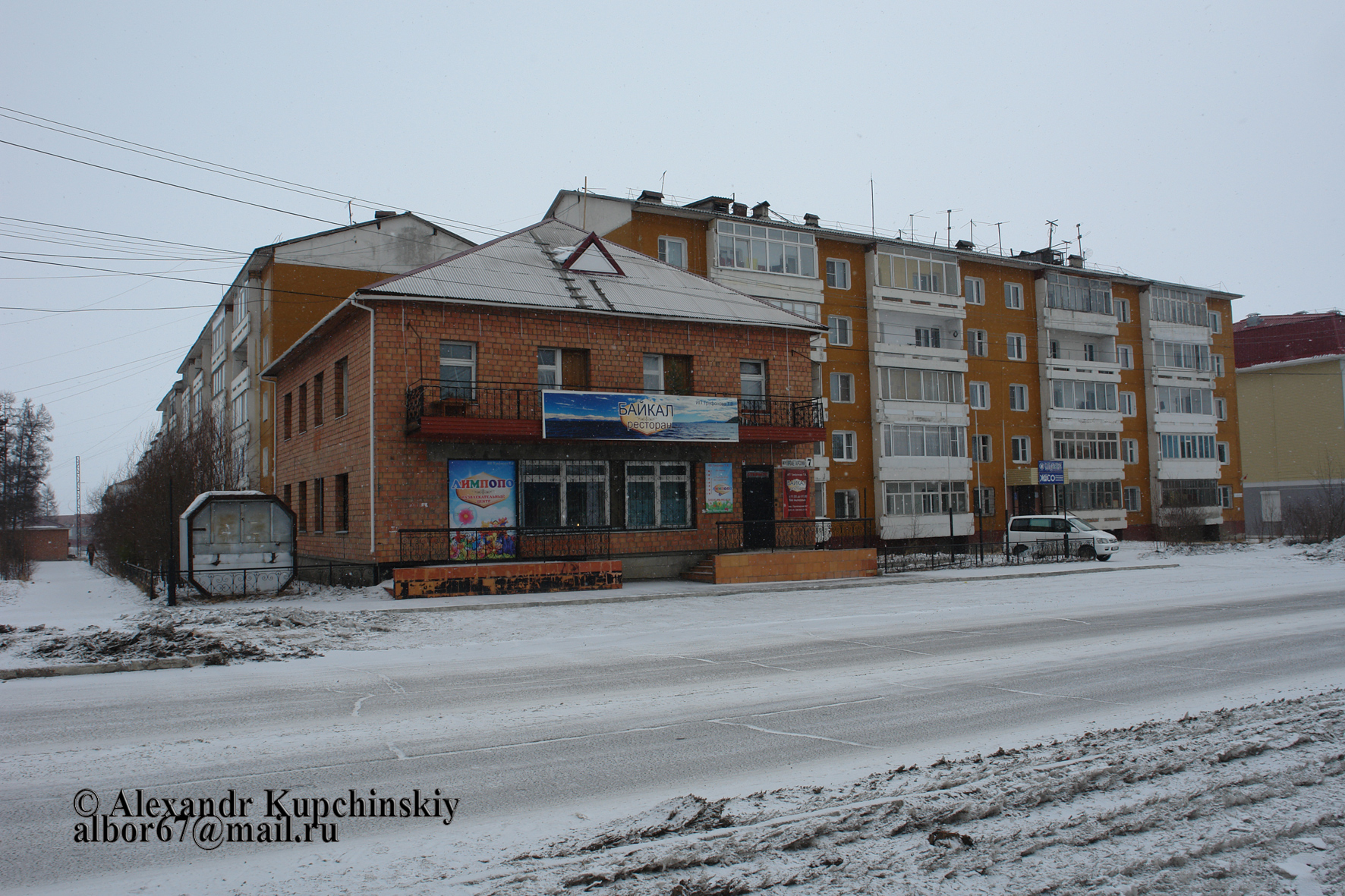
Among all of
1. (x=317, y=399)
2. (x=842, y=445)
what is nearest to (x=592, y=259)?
(x=317, y=399)

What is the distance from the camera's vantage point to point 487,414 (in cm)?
2252

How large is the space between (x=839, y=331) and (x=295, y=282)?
23.7 metres

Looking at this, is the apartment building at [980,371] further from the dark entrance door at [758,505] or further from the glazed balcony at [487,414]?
the glazed balcony at [487,414]

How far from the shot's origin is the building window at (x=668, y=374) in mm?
25375

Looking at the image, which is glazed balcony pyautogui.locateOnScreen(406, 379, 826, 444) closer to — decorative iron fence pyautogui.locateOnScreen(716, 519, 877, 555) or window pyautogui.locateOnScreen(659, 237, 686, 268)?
decorative iron fence pyautogui.locateOnScreen(716, 519, 877, 555)

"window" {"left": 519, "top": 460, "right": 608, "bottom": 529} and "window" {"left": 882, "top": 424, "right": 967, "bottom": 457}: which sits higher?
"window" {"left": 882, "top": 424, "right": 967, "bottom": 457}

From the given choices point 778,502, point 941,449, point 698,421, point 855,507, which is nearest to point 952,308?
point 941,449

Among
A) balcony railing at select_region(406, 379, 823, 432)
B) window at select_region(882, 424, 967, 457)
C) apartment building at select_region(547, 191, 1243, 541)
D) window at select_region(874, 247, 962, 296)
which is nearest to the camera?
balcony railing at select_region(406, 379, 823, 432)

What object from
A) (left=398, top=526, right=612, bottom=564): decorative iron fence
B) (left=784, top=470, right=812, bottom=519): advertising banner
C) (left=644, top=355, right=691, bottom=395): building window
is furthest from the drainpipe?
(left=784, top=470, right=812, bottom=519): advertising banner

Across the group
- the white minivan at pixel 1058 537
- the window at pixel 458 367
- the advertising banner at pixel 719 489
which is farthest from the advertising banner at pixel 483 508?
the white minivan at pixel 1058 537

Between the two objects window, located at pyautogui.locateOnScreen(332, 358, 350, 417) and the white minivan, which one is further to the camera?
the white minivan

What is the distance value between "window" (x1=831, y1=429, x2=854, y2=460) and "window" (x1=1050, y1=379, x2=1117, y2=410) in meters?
13.8

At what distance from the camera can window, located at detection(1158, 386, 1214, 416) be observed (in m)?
51.8

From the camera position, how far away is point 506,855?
4582 millimetres
